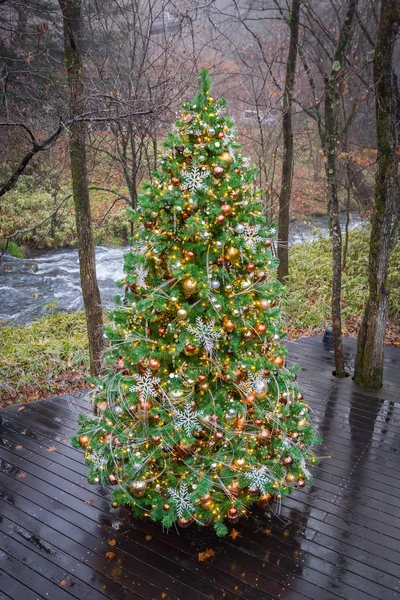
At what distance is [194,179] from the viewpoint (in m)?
3.30

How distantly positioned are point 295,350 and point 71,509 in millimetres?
4374

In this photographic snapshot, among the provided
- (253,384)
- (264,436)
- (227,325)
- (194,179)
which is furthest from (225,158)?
(264,436)

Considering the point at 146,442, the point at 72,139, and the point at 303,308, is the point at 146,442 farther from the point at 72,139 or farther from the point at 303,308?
the point at 303,308

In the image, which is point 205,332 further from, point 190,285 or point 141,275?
point 141,275

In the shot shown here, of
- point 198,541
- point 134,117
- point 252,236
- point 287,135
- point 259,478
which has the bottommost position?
point 198,541

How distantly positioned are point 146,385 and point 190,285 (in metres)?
0.88

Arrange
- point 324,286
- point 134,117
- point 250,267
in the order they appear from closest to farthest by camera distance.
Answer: point 250,267 → point 134,117 → point 324,286

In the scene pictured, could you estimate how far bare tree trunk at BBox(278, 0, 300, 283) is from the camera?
8750 mm

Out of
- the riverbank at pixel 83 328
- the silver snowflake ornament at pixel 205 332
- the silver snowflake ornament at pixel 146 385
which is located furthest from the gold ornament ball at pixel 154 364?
the riverbank at pixel 83 328

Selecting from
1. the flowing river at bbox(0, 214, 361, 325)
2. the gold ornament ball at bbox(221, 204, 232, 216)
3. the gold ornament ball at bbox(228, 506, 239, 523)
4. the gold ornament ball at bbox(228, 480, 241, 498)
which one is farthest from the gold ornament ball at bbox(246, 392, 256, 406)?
the flowing river at bbox(0, 214, 361, 325)

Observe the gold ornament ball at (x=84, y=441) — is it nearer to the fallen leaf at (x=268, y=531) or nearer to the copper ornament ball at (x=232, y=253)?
the fallen leaf at (x=268, y=531)

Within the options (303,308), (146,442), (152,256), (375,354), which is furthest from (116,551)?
(303,308)

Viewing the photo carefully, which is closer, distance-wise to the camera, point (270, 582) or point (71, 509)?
point (270, 582)

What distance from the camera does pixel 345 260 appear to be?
1094cm
